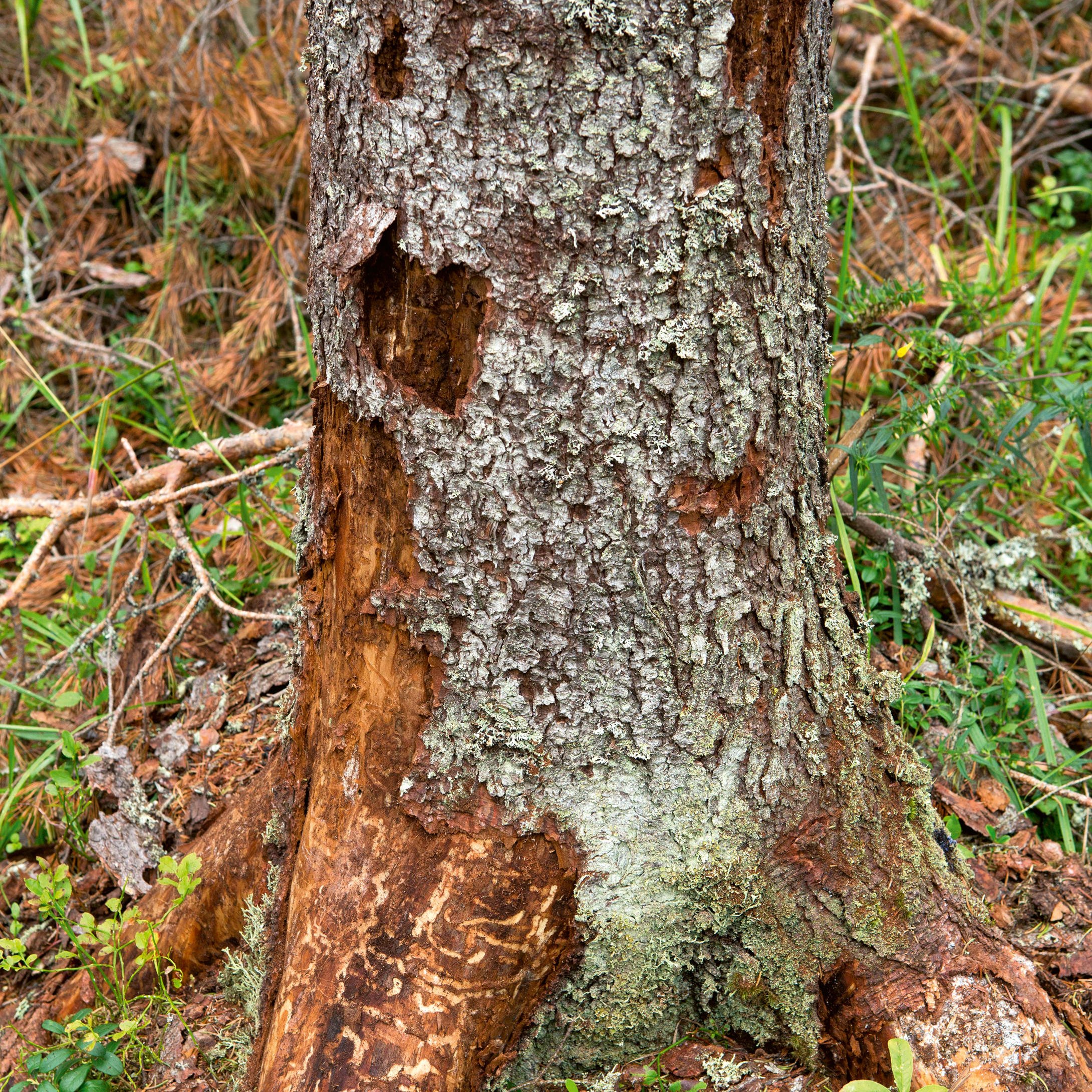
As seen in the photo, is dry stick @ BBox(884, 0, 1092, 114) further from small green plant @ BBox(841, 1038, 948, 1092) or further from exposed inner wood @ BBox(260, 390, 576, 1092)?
small green plant @ BBox(841, 1038, 948, 1092)

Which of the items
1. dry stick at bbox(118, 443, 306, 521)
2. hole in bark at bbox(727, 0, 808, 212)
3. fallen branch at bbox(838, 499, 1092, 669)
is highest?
hole in bark at bbox(727, 0, 808, 212)

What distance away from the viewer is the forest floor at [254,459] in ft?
6.35

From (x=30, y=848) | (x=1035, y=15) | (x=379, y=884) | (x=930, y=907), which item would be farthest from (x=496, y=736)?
(x=1035, y=15)

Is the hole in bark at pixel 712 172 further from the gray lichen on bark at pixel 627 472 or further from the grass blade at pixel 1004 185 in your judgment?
the grass blade at pixel 1004 185

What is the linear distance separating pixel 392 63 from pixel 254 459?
1793 mm

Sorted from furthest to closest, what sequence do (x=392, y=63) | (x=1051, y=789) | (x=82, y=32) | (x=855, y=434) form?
(x=82, y=32) → (x=855, y=434) → (x=1051, y=789) → (x=392, y=63)

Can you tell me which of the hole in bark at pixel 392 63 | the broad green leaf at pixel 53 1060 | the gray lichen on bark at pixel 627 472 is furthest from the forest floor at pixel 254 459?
the hole in bark at pixel 392 63

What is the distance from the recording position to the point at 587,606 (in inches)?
52.7

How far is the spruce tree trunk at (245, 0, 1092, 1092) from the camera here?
1173 millimetres

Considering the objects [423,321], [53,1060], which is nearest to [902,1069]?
[423,321]

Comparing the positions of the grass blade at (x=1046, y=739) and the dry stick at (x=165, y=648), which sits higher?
the grass blade at (x=1046, y=739)

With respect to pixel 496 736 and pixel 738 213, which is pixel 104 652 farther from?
pixel 738 213

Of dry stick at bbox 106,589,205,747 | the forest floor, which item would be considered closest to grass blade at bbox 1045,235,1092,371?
the forest floor

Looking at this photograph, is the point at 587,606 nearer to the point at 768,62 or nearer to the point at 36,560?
the point at 768,62
